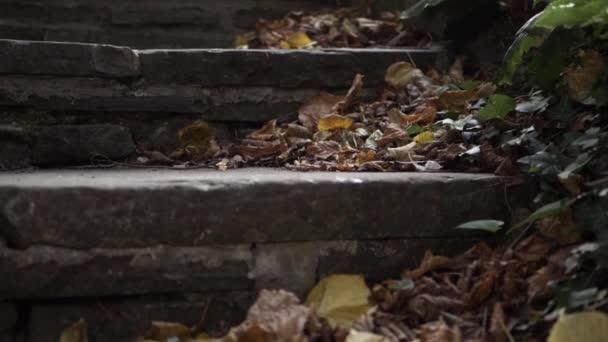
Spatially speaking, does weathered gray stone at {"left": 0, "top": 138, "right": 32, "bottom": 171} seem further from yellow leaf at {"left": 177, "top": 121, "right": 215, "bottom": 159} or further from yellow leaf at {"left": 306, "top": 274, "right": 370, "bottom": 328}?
yellow leaf at {"left": 306, "top": 274, "right": 370, "bottom": 328}

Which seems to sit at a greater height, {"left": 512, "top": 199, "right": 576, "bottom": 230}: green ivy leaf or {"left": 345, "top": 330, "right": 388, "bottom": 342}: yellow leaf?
{"left": 512, "top": 199, "right": 576, "bottom": 230}: green ivy leaf

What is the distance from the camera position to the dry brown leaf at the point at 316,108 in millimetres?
2283

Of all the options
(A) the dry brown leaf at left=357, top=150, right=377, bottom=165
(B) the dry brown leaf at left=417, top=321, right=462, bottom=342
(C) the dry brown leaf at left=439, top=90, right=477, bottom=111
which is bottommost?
(B) the dry brown leaf at left=417, top=321, right=462, bottom=342

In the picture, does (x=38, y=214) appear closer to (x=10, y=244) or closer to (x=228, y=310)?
(x=10, y=244)

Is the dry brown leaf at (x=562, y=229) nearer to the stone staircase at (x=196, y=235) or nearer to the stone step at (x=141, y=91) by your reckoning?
the stone staircase at (x=196, y=235)

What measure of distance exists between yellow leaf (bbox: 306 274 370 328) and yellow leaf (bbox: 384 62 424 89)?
953 millimetres

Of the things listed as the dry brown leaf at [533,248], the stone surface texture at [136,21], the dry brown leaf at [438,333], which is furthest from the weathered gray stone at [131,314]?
the stone surface texture at [136,21]

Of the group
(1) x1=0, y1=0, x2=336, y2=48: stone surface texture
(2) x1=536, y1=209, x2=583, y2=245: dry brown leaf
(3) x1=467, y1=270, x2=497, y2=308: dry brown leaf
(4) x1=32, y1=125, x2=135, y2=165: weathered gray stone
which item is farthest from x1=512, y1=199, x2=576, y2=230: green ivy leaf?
(1) x1=0, y1=0, x2=336, y2=48: stone surface texture

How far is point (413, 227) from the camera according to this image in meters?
1.70

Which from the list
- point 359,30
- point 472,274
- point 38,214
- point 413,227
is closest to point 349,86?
point 359,30

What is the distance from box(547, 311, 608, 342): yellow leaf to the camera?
1.30 metres

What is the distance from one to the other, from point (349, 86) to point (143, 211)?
107 centimetres

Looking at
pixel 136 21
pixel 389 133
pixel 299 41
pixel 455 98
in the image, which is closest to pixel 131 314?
pixel 389 133

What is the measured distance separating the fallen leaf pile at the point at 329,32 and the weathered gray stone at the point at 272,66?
364 millimetres
